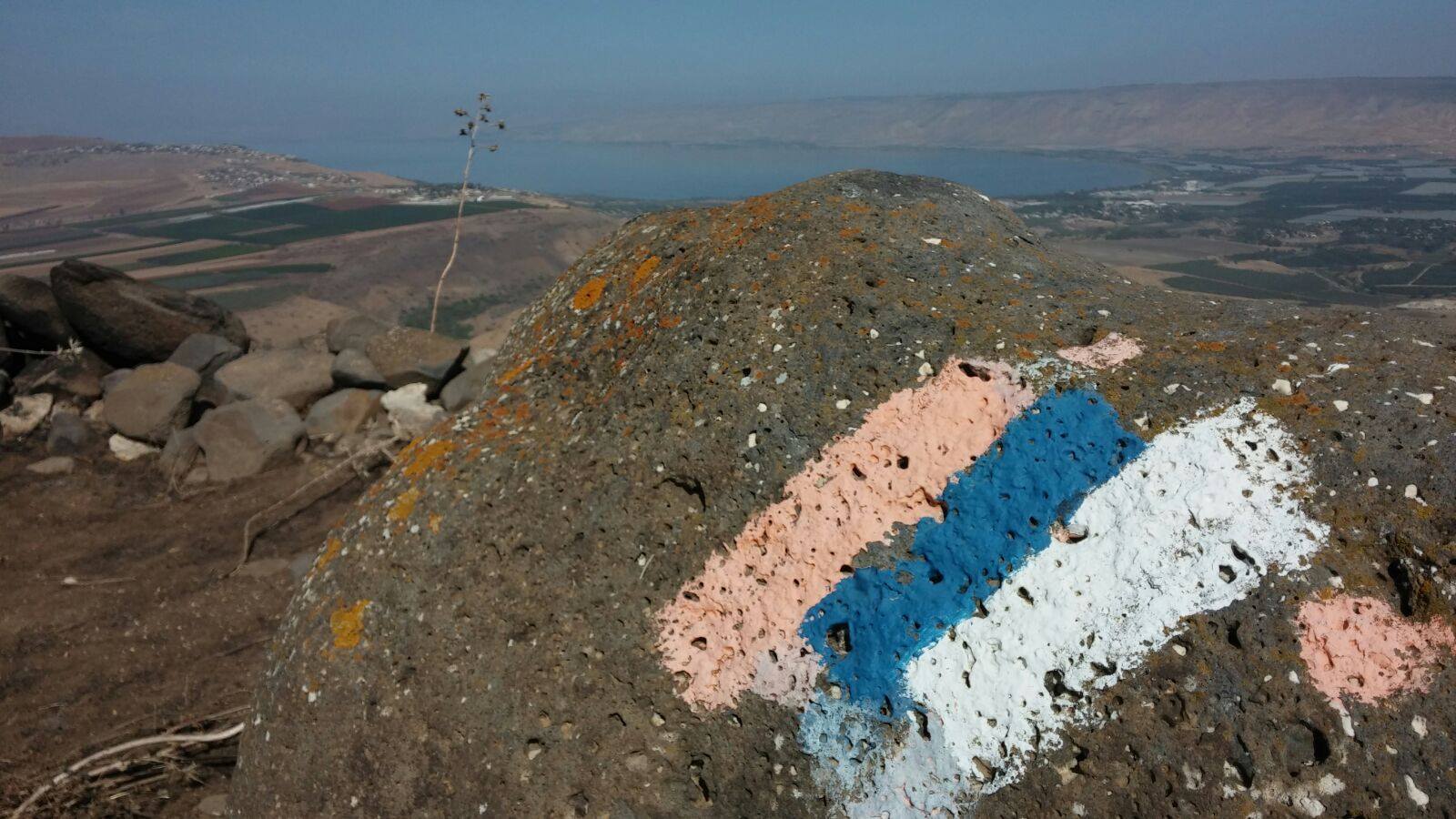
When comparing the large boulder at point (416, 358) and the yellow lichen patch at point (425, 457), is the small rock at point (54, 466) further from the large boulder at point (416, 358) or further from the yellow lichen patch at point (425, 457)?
the yellow lichen patch at point (425, 457)

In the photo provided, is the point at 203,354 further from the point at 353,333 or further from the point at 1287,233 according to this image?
the point at 1287,233

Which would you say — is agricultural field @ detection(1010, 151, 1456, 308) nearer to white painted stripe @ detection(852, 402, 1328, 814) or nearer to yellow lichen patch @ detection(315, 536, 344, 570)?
white painted stripe @ detection(852, 402, 1328, 814)

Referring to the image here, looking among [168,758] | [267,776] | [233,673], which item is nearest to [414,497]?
[267,776]

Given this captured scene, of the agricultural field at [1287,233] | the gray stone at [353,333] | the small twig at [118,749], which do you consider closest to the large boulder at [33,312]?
the gray stone at [353,333]

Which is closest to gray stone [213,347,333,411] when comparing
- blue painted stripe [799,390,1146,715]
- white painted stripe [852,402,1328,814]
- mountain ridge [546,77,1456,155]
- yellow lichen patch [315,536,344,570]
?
yellow lichen patch [315,536,344,570]

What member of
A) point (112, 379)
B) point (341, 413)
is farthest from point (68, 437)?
point (341, 413)

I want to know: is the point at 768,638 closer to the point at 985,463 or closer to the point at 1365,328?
the point at 985,463
